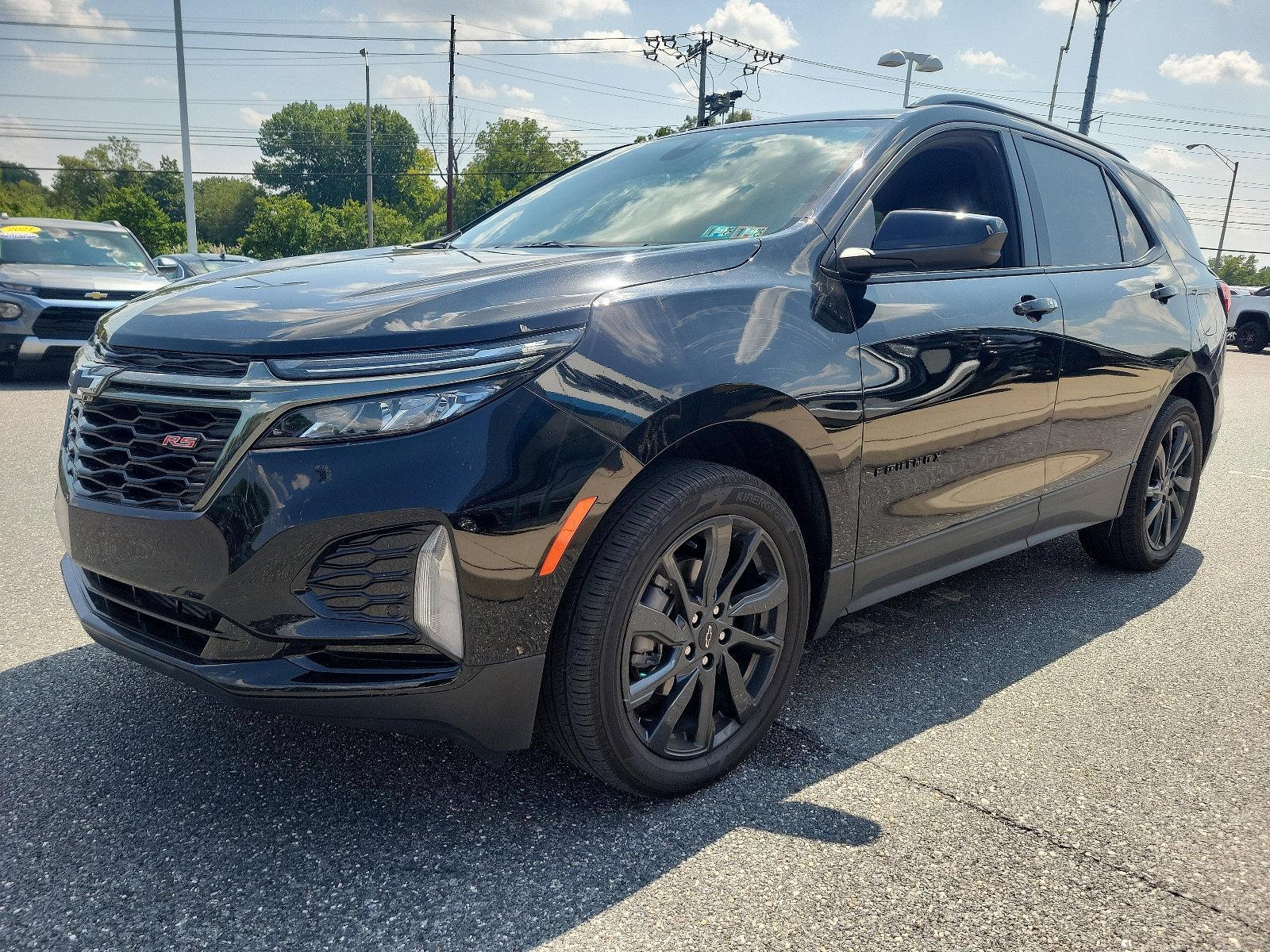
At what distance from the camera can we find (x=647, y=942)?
1.93 metres

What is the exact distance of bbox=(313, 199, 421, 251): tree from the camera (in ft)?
221

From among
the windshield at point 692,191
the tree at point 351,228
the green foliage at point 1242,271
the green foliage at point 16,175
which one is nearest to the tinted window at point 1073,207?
the windshield at point 692,191

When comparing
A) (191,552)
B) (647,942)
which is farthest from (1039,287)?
(191,552)

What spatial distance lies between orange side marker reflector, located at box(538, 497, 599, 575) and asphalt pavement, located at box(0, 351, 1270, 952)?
2.19ft

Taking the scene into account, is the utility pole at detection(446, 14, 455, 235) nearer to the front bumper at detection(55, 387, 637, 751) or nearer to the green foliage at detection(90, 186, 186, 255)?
the green foliage at detection(90, 186, 186, 255)

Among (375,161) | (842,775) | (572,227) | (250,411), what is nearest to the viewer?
(250,411)

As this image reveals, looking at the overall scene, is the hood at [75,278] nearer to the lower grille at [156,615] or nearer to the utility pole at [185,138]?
the lower grille at [156,615]

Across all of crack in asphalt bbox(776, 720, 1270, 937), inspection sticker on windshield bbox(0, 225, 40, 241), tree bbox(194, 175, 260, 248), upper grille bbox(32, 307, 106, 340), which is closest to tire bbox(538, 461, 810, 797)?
crack in asphalt bbox(776, 720, 1270, 937)

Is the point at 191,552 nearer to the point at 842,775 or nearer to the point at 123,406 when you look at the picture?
the point at 123,406

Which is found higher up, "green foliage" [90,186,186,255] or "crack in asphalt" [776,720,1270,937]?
"green foliage" [90,186,186,255]

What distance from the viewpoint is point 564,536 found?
6.84 feet

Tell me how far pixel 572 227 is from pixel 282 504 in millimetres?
1669

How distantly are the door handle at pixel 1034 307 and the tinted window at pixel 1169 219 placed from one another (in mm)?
1409

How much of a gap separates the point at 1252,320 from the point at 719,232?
25.4 meters
